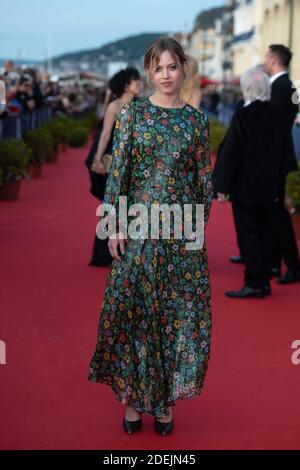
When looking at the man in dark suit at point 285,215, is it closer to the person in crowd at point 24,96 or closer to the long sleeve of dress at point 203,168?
the long sleeve of dress at point 203,168

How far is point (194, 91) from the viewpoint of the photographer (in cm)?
800

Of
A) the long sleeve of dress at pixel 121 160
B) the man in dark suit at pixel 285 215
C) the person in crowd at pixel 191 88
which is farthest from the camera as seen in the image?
the man in dark suit at pixel 285 215

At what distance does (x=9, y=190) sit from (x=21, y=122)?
4137mm

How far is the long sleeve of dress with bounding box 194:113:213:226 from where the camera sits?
180 inches

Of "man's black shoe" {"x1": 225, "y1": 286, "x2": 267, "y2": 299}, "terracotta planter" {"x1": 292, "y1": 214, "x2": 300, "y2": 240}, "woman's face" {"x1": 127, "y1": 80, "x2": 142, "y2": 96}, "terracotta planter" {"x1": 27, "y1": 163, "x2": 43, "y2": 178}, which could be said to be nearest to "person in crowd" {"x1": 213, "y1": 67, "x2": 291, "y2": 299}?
"man's black shoe" {"x1": 225, "y1": 286, "x2": 267, "y2": 299}

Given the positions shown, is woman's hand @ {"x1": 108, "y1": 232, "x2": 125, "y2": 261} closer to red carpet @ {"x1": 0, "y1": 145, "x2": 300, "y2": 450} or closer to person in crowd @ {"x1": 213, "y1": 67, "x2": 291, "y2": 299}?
red carpet @ {"x1": 0, "y1": 145, "x2": 300, "y2": 450}

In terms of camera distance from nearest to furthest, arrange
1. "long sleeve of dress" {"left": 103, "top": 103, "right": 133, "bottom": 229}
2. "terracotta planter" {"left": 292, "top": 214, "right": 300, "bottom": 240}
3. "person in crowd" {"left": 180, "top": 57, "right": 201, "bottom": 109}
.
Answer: "long sleeve of dress" {"left": 103, "top": 103, "right": 133, "bottom": 229}, "person in crowd" {"left": 180, "top": 57, "right": 201, "bottom": 109}, "terracotta planter" {"left": 292, "top": 214, "right": 300, "bottom": 240}

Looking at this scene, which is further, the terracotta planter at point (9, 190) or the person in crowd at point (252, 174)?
the terracotta planter at point (9, 190)

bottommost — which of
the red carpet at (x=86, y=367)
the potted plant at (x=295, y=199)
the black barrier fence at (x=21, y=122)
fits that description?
the red carpet at (x=86, y=367)

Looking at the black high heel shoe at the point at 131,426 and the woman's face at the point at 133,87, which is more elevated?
the woman's face at the point at 133,87

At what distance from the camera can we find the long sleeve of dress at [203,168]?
15.0 feet

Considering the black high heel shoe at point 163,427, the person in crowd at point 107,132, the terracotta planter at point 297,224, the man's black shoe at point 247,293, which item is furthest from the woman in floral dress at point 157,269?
the terracotta planter at point 297,224

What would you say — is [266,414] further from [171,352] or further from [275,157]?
[275,157]

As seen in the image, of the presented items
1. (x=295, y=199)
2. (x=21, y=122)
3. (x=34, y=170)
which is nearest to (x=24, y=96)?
(x=21, y=122)
